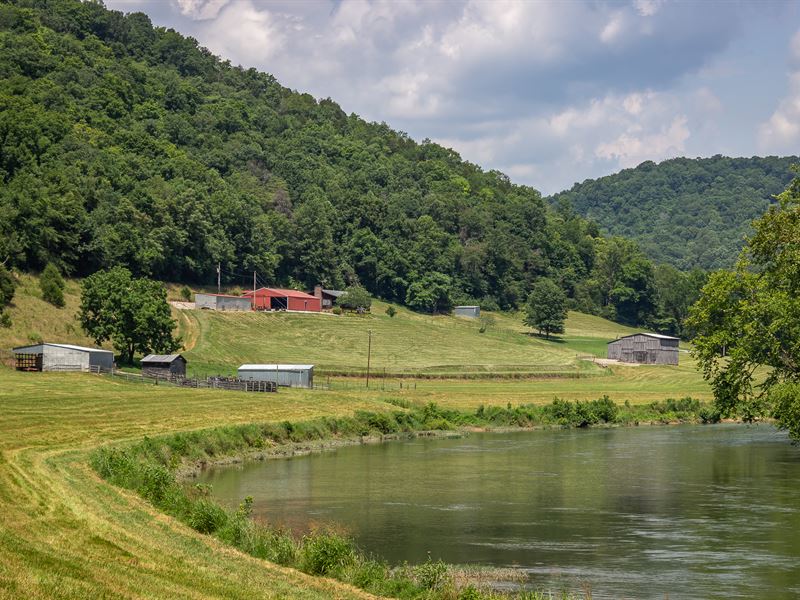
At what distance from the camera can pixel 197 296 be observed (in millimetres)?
145875

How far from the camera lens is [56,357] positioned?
9125 centimetres

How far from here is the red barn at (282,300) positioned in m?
155

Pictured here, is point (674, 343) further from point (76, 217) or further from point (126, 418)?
point (126, 418)

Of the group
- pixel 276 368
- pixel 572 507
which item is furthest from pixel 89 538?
pixel 276 368

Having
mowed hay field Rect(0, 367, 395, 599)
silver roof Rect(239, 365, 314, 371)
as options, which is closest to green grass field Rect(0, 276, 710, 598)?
mowed hay field Rect(0, 367, 395, 599)

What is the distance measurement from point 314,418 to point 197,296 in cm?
7125

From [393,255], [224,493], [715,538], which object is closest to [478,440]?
[224,493]

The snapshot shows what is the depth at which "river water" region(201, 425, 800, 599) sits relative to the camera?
35750mm

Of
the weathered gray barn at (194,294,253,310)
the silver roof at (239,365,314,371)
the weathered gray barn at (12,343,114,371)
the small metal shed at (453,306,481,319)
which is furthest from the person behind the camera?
the small metal shed at (453,306,481,319)

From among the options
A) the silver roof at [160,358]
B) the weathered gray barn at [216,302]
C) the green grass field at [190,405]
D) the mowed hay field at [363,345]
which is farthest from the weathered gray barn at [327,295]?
the silver roof at [160,358]

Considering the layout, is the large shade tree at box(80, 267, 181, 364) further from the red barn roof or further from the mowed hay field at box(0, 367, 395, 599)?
the red barn roof

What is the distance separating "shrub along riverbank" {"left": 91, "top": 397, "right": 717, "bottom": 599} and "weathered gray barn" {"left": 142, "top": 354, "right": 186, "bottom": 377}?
68.5 feet

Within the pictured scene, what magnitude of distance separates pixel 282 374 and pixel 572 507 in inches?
2197

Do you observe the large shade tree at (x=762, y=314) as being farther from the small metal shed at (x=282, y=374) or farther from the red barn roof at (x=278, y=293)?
A: the red barn roof at (x=278, y=293)
